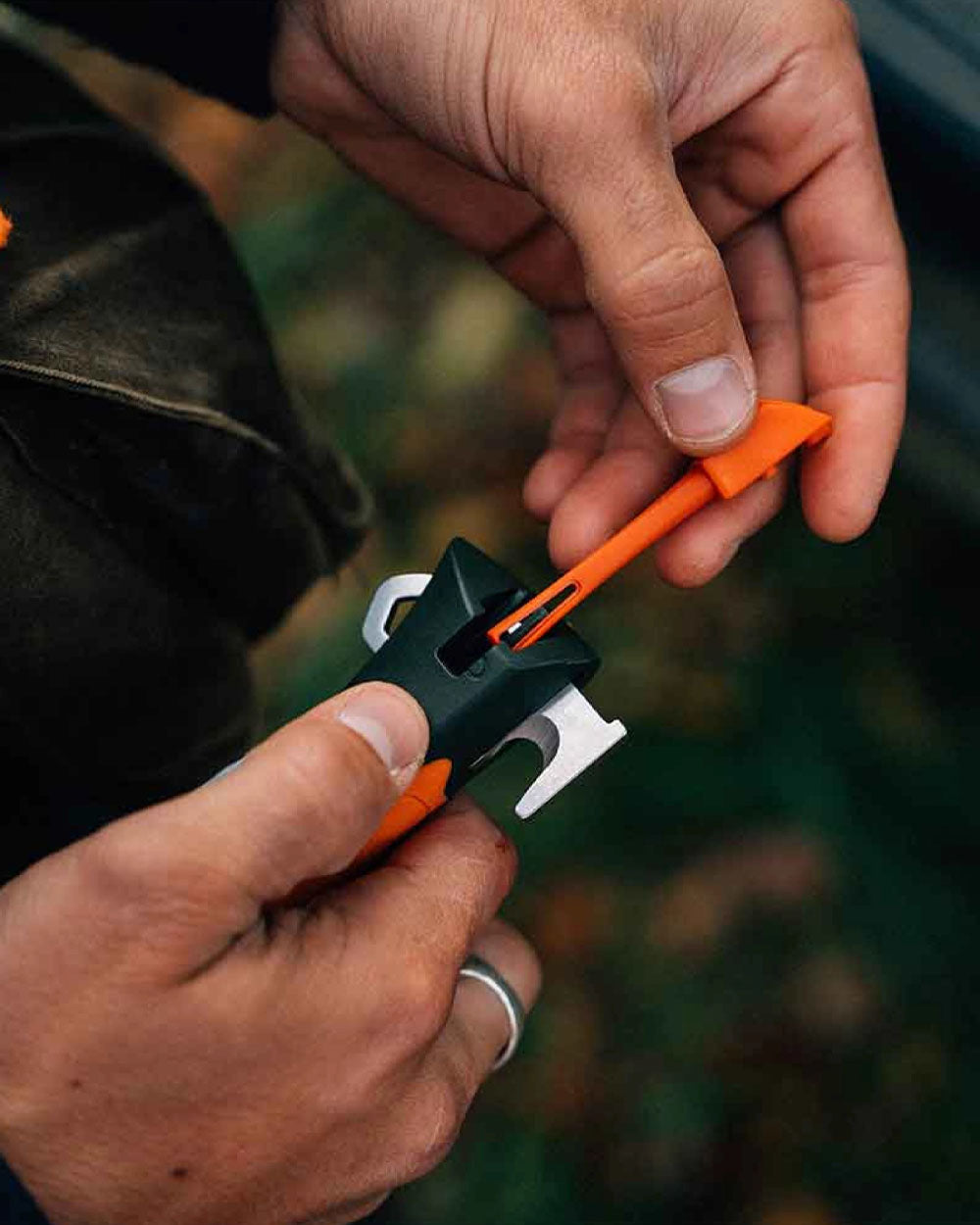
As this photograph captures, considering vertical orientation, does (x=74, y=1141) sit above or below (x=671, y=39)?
below

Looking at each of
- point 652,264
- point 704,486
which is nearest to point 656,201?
point 652,264

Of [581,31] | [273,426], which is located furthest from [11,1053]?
[581,31]

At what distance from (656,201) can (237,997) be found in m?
0.50

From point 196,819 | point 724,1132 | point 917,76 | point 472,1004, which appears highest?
point 196,819

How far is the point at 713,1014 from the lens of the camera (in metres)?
1.33

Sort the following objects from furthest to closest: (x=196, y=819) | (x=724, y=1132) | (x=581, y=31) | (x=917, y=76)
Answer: (x=724, y=1132)
(x=917, y=76)
(x=581, y=31)
(x=196, y=819)

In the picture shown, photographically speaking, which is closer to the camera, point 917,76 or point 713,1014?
point 917,76

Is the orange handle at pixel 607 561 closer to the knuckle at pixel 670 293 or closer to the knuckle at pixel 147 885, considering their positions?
the knuckle at pixel 670 293

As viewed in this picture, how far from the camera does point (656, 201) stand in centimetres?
77

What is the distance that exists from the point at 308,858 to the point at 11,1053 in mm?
192

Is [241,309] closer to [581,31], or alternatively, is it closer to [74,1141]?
[581,31]

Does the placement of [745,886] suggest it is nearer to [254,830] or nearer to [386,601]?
[386,601]

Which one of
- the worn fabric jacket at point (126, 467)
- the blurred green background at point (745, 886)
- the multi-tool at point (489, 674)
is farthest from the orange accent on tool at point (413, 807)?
the blurred green background at point (745, 886)

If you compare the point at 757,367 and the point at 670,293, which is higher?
the point at 670,293
